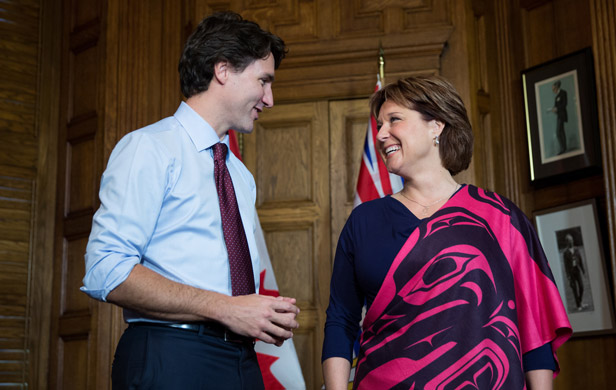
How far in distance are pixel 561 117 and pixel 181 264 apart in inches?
113

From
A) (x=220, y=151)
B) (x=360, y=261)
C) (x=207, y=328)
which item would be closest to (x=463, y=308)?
(x=360, y=261)

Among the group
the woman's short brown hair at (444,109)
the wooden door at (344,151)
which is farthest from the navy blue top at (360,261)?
the wooden door at (344,151)

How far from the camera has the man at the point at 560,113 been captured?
391 centimetres

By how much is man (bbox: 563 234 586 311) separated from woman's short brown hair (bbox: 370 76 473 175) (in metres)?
1.95

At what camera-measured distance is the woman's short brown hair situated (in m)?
2.06

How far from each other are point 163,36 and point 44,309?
1.86m

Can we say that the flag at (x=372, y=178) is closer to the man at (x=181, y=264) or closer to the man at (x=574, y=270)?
the man at (x=574, y=270)

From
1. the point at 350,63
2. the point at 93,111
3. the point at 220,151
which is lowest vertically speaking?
the point at 220,151

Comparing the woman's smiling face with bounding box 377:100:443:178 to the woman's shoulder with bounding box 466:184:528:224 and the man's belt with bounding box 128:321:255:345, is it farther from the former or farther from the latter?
the man's belt with bounding box 128:321:255:345

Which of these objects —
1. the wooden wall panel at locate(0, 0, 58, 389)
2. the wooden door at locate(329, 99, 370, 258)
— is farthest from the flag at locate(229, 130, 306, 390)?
the wooden wall panel at locate(0, 0, 58, 389)

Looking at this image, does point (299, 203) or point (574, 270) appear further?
point (299, 203)

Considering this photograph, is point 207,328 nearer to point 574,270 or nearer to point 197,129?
point 197,129

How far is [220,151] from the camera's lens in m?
1.94

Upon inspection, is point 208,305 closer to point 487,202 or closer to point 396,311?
point 396,311
